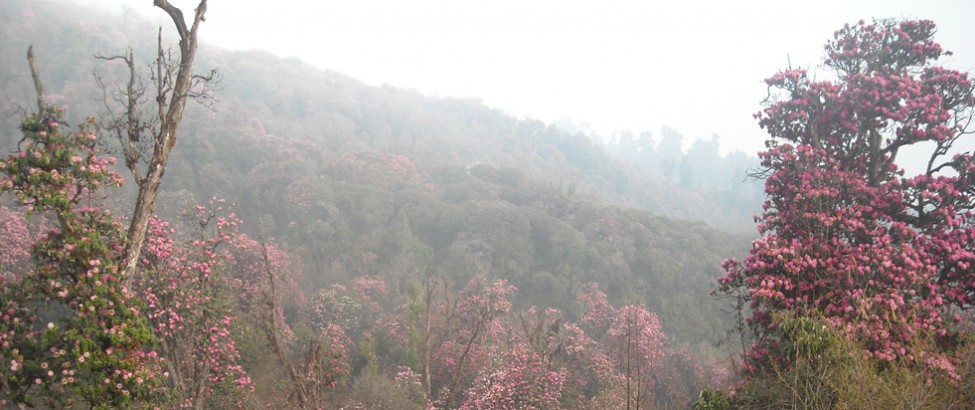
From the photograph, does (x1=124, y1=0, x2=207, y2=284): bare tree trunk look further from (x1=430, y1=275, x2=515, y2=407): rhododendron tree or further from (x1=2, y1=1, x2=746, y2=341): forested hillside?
(x1=2, y1=1, x2=746, y2=341): forested hillside

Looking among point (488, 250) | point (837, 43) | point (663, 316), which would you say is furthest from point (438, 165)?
point (837, 43)

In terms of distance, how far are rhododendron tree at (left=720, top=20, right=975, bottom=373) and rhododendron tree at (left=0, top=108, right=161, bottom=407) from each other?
10391mm

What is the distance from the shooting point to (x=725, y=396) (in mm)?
10266

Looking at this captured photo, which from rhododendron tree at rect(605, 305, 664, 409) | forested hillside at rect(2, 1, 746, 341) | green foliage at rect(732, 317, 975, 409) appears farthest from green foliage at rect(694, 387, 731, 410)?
forested hillside at rect(2, 1, 746, 341)

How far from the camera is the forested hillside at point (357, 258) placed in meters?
12.2

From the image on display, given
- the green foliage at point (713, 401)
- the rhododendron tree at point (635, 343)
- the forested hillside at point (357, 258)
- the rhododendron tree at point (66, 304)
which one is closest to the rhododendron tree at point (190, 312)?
the forested hillside at point (357, 258)

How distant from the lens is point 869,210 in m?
10.6

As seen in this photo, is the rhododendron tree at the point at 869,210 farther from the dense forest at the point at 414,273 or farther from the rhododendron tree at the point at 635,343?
the rhododendron tree at the point at 635,343

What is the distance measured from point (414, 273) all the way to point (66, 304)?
25.7m

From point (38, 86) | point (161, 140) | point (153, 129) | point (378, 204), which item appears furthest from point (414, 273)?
point (38, 86)

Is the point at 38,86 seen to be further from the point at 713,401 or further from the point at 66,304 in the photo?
the point at 713,401

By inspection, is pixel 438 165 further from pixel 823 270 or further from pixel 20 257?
pixel 823 270

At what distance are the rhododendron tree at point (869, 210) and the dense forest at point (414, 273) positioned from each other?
0.07m

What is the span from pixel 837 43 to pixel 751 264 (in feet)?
28.5
